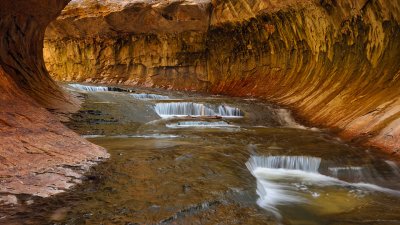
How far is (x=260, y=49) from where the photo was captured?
1803 cm

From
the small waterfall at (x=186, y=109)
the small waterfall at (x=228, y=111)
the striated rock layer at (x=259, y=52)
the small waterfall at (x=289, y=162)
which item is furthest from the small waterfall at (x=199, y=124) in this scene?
the small waterfall at (x=289, y=162)

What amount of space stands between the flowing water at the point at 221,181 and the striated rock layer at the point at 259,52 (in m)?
1.32

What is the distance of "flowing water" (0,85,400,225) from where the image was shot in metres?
3.80

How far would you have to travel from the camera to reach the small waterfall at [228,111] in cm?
1293

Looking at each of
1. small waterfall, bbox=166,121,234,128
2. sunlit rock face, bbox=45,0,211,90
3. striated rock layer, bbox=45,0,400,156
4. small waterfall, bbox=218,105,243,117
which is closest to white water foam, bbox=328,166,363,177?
striated rock layer, bbox=45,0,400,156

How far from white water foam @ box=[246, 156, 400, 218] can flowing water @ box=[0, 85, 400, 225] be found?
18 millimetres

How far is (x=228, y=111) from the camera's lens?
514 inches

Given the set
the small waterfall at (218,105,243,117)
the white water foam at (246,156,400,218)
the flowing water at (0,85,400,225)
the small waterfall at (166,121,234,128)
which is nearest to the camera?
the flowing water at (0,85,400,225)

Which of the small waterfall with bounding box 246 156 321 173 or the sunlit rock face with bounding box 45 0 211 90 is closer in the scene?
the small waterfall with bounding box 246 156 321 173

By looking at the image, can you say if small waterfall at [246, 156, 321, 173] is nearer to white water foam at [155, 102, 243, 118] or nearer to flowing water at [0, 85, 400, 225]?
flowing water at [0, 85, 400, 225]

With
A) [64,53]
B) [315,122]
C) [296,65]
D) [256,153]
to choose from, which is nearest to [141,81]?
[64,53]

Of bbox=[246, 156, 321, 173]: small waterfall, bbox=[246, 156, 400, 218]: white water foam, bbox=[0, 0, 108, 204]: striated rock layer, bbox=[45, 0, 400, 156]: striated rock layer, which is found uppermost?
bbox=[45, 0, 400, 156]: striated rock layer

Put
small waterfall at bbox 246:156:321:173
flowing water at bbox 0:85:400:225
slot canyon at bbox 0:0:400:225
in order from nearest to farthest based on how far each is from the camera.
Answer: flowing water at bbox 0:85:400:225 → slot canyon at bbox 0:0:400:225 → small waterfall at bbox 246:156:321:173

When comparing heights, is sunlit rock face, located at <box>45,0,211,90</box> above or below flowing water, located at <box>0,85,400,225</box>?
above
